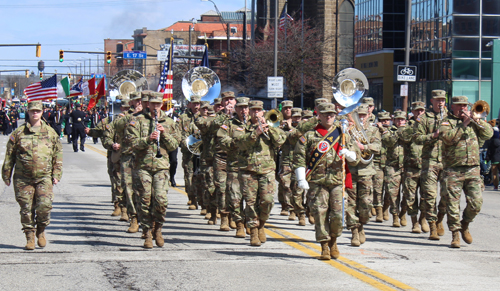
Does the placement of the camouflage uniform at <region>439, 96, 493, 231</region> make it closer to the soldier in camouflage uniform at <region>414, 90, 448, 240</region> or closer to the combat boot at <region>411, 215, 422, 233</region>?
the soldier in camouflage uniform at <region>414, 90, 448, 240</region>

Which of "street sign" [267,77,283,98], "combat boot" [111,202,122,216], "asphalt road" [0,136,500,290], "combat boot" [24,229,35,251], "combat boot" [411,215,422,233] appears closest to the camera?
"asphalt road" [0,136,500,290]

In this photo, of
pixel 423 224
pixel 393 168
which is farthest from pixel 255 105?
pixel 423 224

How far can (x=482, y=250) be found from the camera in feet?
30.9

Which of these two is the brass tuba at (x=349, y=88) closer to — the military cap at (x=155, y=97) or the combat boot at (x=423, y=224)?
the combat boot at (x=423, y=224)

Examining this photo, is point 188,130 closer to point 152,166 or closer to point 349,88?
point 349,88

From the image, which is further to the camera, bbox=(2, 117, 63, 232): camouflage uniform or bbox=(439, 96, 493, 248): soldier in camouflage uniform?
bbox=(439, 96, 493, 248): soldier in camouflage uniform

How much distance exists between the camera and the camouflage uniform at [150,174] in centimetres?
912

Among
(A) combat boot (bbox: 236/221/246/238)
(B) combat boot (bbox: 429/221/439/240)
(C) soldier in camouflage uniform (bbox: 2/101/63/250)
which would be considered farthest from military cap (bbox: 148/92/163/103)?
(B) combat boot (bbox: 429/221/439/240)

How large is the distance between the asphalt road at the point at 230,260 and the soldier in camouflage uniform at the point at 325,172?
1.26 feet

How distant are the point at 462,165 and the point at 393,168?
222cm

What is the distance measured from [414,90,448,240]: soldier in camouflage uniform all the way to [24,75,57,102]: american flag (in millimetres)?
16768

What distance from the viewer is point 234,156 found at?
10.1 meters

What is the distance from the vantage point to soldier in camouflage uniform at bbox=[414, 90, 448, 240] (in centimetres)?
1032

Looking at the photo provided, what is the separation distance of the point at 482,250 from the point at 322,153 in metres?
2.75
